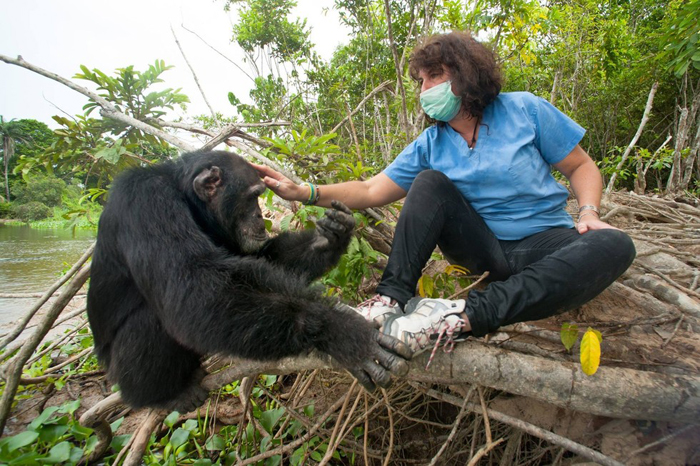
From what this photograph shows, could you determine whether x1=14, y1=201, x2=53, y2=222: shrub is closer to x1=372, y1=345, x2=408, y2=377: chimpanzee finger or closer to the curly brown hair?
the curly brown hair

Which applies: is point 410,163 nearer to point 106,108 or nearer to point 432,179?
point 432,179

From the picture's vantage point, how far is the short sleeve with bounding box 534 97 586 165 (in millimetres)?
2629

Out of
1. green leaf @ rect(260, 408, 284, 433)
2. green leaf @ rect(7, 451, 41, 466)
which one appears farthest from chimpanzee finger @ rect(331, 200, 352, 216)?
green leaf @ rect(7, 451, 41, 466)

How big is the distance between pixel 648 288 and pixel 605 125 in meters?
11.1

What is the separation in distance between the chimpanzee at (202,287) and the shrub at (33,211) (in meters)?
34.7

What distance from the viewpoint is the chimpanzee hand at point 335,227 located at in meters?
2.54

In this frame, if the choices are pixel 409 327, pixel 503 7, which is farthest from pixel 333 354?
pixel 503 7

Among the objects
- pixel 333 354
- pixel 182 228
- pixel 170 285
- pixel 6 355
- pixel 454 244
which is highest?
pixel 182 228

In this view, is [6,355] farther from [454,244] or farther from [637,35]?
[637,35]

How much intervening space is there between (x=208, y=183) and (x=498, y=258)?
2.21 meters

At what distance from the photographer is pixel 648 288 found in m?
2.91

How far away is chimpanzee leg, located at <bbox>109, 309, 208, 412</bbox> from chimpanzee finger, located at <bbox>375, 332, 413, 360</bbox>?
1.56m

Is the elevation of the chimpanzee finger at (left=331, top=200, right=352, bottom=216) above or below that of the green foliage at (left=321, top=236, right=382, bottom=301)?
above

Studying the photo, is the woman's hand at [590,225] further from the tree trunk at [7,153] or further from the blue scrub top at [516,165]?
the tree trunk at [7,153]
